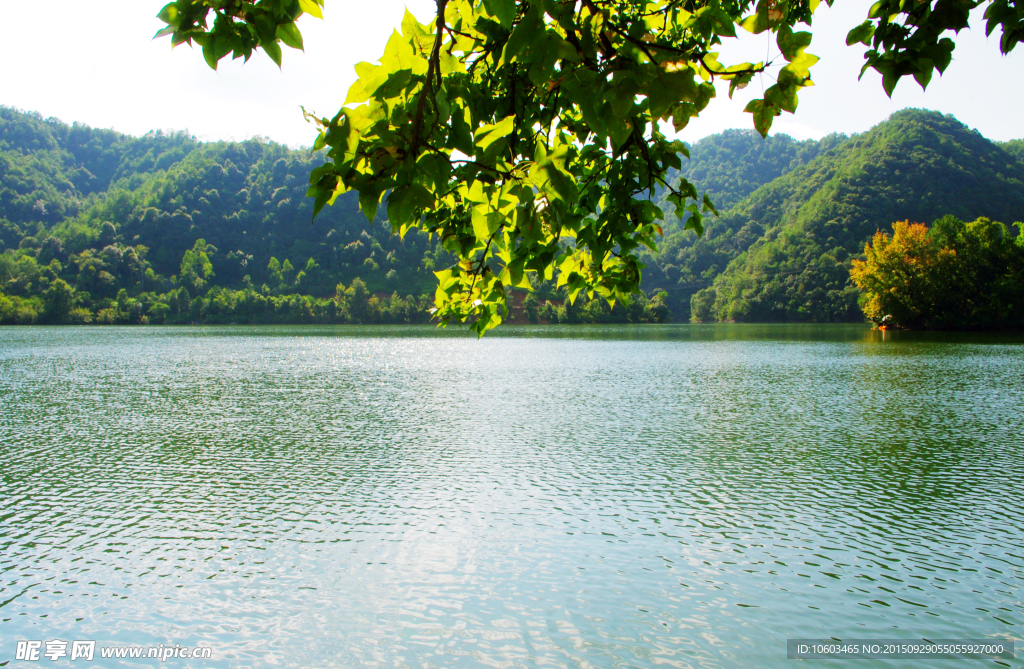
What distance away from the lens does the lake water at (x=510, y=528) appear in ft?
19.1

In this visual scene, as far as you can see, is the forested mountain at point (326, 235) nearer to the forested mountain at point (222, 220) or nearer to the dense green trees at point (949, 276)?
the forested mountain at point (222, 220)

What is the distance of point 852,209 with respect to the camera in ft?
338

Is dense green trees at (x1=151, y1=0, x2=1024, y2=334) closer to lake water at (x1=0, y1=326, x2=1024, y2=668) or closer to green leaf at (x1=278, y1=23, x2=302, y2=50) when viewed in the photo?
green leaf at (x1=278, y1=23, x2=302, y2=50)

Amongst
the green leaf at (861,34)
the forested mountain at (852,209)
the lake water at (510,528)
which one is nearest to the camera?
the green leaf at (861,34)

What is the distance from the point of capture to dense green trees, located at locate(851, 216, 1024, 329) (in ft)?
186

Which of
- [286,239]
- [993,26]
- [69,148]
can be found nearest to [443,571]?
[993,26]

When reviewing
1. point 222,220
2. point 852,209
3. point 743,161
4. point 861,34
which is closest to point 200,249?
point 222,220

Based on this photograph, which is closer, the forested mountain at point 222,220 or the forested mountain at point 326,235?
the forested mountain at point 326,235

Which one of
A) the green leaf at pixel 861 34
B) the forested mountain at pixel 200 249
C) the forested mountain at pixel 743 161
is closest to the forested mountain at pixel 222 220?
the forested mountain at pixel 200 249

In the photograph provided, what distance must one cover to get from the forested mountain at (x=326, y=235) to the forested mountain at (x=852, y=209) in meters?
0.29

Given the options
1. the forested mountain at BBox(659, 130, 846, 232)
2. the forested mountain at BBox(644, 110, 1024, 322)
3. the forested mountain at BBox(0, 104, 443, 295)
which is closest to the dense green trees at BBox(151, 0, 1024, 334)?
the forested mountain at BBox(644, 110, 1024, 322)

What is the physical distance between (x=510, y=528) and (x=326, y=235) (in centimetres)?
12648

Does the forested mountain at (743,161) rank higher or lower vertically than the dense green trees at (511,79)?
higher

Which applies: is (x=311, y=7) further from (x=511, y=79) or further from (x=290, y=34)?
(x=511, y=79)
